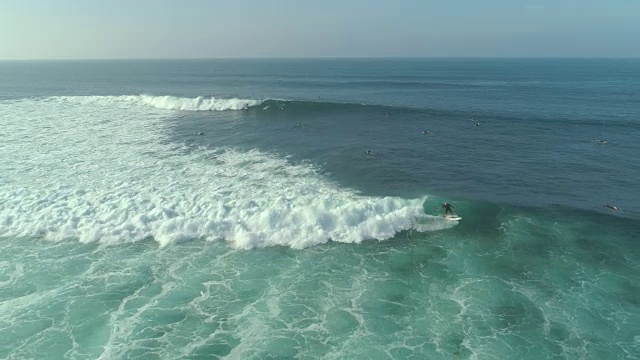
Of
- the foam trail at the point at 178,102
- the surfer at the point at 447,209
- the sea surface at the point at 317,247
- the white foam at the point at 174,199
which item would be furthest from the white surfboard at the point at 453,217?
the foam trail at the point at 178,102

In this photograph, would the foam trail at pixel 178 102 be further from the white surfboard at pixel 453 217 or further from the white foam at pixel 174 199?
the white surfboard at pixel 453 217

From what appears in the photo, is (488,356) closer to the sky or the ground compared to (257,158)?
closer to the ground

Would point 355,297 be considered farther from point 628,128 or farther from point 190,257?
point 628,128

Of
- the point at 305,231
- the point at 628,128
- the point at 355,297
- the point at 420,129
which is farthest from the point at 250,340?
the point at 628,128

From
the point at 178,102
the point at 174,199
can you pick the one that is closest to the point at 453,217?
the point at 174,199

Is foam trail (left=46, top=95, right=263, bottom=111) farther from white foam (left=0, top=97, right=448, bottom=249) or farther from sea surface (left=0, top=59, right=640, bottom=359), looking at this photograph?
white foam (left=0, top=97, right=448, bottom=249)

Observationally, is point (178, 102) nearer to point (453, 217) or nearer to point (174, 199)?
point (174, 199)

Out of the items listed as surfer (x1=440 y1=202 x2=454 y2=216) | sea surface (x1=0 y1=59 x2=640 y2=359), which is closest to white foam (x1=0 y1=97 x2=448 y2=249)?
sea surface (x1=0 y1=59 x2=640 y2=359)
